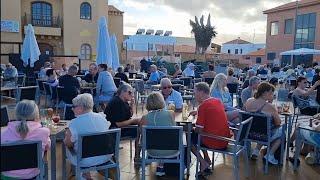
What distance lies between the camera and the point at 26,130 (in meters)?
3.05

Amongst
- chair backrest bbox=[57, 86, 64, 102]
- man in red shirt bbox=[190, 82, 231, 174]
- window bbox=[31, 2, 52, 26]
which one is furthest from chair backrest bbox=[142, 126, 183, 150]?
window bbox=[31, 2, 52, 26]

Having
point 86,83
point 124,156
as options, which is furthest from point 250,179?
point 86,83

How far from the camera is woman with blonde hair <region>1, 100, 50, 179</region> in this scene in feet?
9.91

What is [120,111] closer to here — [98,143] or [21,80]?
[98,143]

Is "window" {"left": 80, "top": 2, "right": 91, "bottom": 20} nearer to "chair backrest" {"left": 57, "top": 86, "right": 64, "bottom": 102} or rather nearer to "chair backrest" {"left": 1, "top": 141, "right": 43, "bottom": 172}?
"chair backrest" {"left": 57, "top": 86, "right": 64, "bottom": 102}

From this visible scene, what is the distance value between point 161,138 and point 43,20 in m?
22.9

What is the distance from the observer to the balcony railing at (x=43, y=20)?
2366 centimetres

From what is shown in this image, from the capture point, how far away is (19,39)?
74.2ft

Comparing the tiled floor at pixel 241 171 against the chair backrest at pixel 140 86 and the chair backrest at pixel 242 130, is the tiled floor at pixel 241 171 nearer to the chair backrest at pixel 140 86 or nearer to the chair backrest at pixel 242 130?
the chair backrest at pixel 242 130

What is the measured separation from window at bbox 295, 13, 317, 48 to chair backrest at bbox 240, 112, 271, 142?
98.7ft

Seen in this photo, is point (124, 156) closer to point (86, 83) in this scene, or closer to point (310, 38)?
point (86, 83)

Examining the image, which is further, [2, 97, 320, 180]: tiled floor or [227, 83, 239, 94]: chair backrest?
[227, 83, 239, 94]: chair backrest

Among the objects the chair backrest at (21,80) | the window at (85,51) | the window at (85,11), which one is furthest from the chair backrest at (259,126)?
the window at (85,11)

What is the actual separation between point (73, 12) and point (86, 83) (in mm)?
16936
